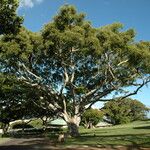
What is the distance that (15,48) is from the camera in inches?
1657

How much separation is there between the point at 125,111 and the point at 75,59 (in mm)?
78305

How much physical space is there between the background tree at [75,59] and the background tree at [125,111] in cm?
6219

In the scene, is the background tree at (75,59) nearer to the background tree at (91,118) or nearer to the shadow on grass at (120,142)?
the shadow on grass at (120,142)

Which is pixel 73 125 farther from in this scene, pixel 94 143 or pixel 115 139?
pixel 94 143

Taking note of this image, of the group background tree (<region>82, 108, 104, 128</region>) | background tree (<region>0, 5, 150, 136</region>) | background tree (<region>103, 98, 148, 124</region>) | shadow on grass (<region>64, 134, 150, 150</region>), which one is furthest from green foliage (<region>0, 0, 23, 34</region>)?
background tree (<region>103, 98, 148, 124</region>)

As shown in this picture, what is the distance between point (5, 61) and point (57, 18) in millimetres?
7837

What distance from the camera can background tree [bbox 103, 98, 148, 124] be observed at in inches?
4603

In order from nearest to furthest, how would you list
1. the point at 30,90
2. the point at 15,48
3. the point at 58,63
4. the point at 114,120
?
the point at 15,48
the point at 58,63
the point at 30,90
the point at 114,120

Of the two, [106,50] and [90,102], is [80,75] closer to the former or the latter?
[90,102]

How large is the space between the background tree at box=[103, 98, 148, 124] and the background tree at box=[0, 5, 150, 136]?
62190mm

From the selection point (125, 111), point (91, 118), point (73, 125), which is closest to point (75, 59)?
point (73, 125)

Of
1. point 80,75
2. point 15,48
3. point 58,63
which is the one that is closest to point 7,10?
point 15,48

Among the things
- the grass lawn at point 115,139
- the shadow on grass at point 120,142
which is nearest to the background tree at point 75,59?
the grass lawn at point 115,139

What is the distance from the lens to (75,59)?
4612 centimetres
